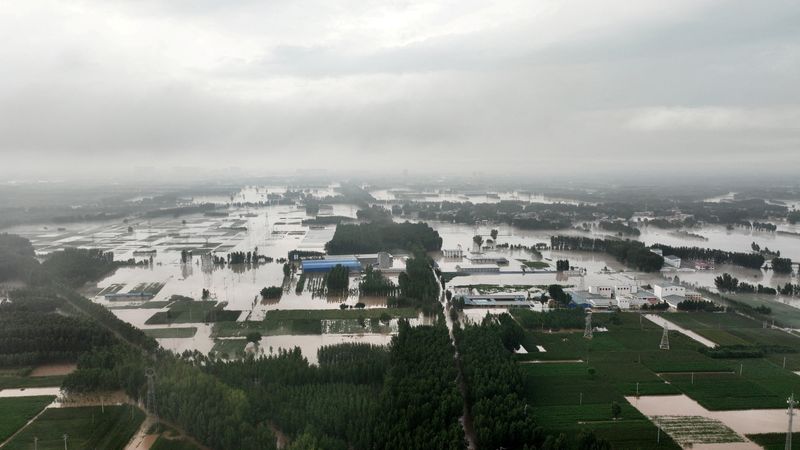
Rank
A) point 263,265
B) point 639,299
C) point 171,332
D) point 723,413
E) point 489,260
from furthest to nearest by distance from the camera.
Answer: point 489,260
point 263,265
point 639,299
point 171,332
point 723,413

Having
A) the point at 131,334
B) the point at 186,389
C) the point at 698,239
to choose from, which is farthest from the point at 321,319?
the point at 698,239

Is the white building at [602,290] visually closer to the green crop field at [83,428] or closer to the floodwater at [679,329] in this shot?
the floodwater at [679,329]

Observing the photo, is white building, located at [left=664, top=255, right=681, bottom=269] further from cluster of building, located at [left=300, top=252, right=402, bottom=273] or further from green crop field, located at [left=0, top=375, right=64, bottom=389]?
green crop field, located at [left=0, top=375, right=64, bottom=389]

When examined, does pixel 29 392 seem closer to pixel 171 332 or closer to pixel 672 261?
pixel 171 332

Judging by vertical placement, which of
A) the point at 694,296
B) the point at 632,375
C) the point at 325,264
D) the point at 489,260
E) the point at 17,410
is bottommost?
the point at 632,375

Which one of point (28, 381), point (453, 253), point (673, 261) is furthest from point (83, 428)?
point (673, 261)
